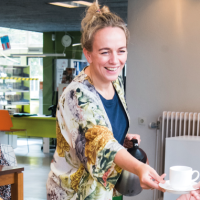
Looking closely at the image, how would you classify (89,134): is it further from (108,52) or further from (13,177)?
(13,177)

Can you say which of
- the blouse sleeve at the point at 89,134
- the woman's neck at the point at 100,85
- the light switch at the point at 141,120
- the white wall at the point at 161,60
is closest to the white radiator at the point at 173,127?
the white wall at the point at 161,60

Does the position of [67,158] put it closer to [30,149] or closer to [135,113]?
[135,113]

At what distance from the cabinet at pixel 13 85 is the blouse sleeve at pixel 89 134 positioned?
597 centimetres

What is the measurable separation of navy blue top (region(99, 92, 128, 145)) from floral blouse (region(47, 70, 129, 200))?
100 millimetres

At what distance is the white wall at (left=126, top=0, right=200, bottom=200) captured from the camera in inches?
135

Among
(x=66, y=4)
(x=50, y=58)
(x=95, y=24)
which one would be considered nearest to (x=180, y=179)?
(x=95, y=24)

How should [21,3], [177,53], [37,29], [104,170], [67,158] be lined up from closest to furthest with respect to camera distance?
[104,170], [67,158], [177,53], [21,3], [37,29]

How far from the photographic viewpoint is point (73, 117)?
4.03 ft

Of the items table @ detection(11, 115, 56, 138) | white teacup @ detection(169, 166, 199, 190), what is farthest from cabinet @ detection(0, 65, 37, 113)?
white teacup @ detection(169, 166, 199, 190)

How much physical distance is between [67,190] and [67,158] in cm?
14

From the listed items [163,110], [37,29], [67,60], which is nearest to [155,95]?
[163,110]

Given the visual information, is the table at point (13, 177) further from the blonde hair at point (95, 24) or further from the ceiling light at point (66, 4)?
the ceiling light at point (66, 4)

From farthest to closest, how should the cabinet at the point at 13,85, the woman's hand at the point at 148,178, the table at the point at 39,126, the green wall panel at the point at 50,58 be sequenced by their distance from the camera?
1. the cabinet at the point at 13,85
2. the table at the point at 39,126
3. the green wall panel at the point at 50,58
4. the woman's hand at the point at 148,178

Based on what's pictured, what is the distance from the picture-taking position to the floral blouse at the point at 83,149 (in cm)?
115
